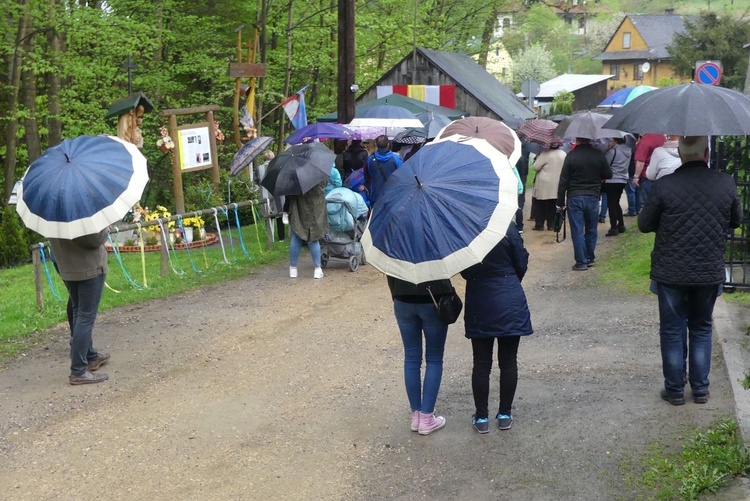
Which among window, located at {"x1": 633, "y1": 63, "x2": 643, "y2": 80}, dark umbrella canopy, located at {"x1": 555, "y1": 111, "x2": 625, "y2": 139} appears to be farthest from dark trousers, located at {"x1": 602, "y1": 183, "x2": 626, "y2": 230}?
window, located at {"x1": 633, "y1": 63, "x2": 643, "y2": 80}

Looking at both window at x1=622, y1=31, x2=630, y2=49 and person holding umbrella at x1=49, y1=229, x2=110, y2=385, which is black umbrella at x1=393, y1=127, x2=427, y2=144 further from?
window at x1=622, y1=31, x2=630, y2=49

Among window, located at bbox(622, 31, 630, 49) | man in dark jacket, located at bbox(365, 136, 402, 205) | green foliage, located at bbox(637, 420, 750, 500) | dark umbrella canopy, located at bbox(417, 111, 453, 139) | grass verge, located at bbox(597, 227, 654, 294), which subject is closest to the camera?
green foliage, located at bbox(637, 420, 750, 500)

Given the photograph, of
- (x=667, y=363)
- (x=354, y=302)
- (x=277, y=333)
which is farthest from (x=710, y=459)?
(x=354, y=302)

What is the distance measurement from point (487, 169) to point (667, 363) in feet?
6.92

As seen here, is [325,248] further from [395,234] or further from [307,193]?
[395,234]

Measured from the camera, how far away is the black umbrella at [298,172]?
1113 cm

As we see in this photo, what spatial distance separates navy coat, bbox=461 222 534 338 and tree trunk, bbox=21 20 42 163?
12.7 meters

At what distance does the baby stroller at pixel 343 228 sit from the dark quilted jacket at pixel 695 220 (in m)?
6.16

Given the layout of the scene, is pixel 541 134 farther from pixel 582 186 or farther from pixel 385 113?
pixel 582 186

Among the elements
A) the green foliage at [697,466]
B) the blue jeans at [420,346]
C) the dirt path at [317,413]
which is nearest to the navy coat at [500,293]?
the blue jeans at [420,346]

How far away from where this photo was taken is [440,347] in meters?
5.92

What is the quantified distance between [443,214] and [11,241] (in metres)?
13.2

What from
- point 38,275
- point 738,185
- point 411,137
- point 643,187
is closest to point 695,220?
point 738,185

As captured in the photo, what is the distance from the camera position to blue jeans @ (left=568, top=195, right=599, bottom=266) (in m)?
11.8
